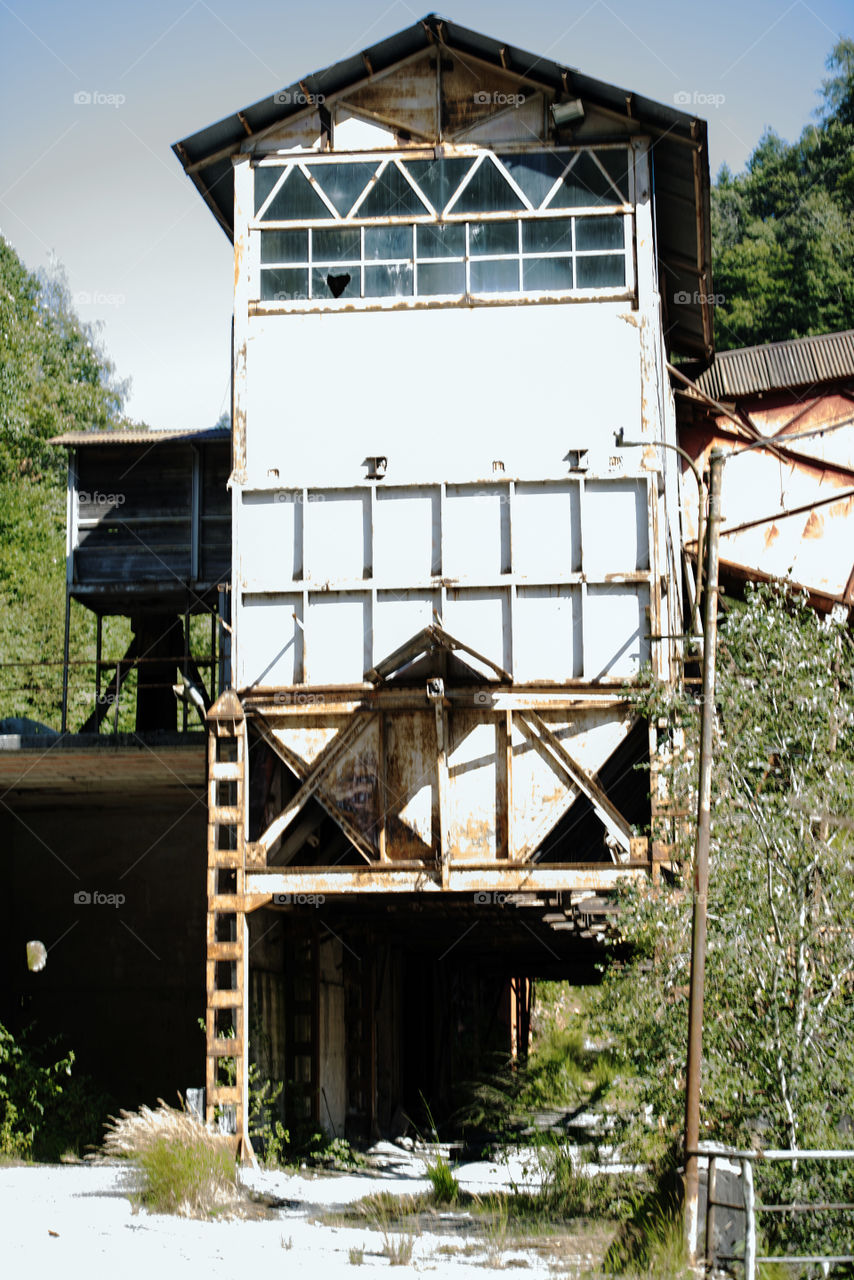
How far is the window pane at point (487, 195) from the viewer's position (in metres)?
18.5

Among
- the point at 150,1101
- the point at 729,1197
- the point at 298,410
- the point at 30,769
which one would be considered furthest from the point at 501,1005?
the point at 729,1197

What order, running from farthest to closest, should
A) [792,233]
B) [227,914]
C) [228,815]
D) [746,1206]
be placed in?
1. [792,233]
2. [227,914]
3. [228,815]
4. [746,1206]

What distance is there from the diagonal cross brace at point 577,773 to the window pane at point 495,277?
221 inches

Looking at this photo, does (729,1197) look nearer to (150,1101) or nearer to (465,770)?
(465,770)

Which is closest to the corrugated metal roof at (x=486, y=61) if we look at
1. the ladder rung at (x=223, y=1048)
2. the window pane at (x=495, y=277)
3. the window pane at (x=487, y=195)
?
the window pane at (x=487, y=195)

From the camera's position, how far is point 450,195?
61.2 ft

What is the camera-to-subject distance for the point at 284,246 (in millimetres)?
18750

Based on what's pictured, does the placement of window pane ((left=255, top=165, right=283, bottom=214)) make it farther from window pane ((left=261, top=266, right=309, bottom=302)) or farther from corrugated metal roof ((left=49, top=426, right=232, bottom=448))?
corrugated metal roof ((left=49, top=426, right=232, bottom=448))

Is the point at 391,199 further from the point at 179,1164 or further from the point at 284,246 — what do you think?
the point at 179,1164

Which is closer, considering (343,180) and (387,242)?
(387,242)

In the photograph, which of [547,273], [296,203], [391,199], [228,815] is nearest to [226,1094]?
[228,815]

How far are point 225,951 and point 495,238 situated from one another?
9.70m

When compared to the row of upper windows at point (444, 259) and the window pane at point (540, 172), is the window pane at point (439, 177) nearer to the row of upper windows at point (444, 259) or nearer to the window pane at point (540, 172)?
the row of upper windows at point (444, 259)

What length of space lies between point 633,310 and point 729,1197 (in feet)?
36.7
